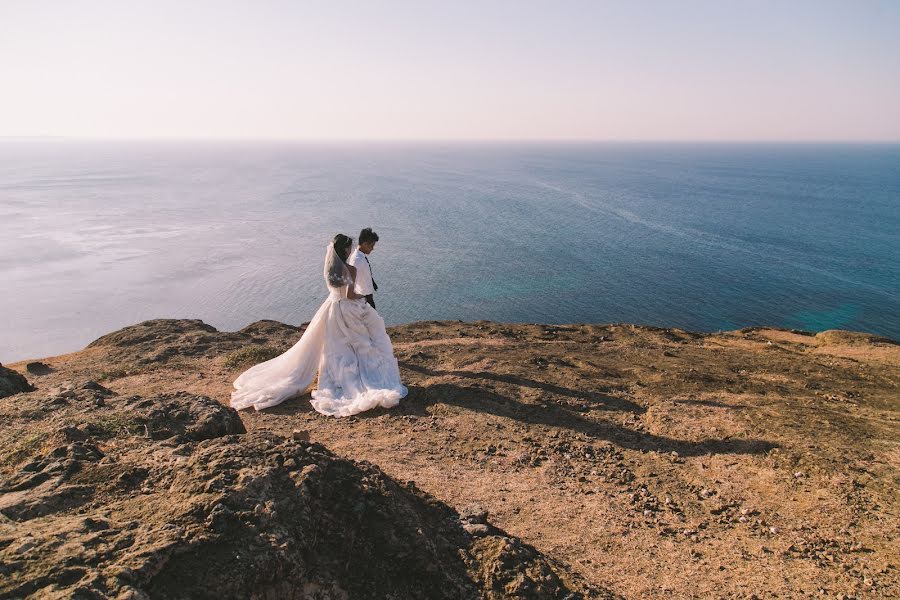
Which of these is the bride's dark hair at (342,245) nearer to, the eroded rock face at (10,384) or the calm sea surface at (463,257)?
the eroded rock face at (10,384)

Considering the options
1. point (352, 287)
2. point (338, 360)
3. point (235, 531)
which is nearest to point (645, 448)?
point (338, 360)

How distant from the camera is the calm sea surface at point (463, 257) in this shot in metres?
37.1

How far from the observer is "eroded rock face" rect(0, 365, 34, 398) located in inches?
387

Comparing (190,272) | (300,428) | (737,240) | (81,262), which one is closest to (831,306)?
(737,240)

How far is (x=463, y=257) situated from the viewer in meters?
50.9

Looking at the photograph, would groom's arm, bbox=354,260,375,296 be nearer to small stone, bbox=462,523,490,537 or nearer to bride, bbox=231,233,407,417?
bride, bbox=231,233,407,417

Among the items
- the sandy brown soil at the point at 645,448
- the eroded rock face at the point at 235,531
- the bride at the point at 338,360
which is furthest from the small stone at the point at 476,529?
the bride at the point at 338,360

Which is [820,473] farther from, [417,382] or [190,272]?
[190,272]

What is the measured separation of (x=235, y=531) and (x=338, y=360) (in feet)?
23.4

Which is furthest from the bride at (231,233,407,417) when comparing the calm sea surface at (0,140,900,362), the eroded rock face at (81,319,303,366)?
the calm sea surface at (0,140,900,362)

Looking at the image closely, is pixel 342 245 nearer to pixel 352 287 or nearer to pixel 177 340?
pixel 352 287

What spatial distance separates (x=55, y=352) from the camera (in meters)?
31.3

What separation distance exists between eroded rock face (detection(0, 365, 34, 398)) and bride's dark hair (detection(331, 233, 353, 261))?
6.67m

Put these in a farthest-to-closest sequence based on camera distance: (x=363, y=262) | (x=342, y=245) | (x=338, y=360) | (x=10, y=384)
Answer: (x=338, y=360) < (x=363, y=262) < (x=342, y=245) < (x=10, y=384)
